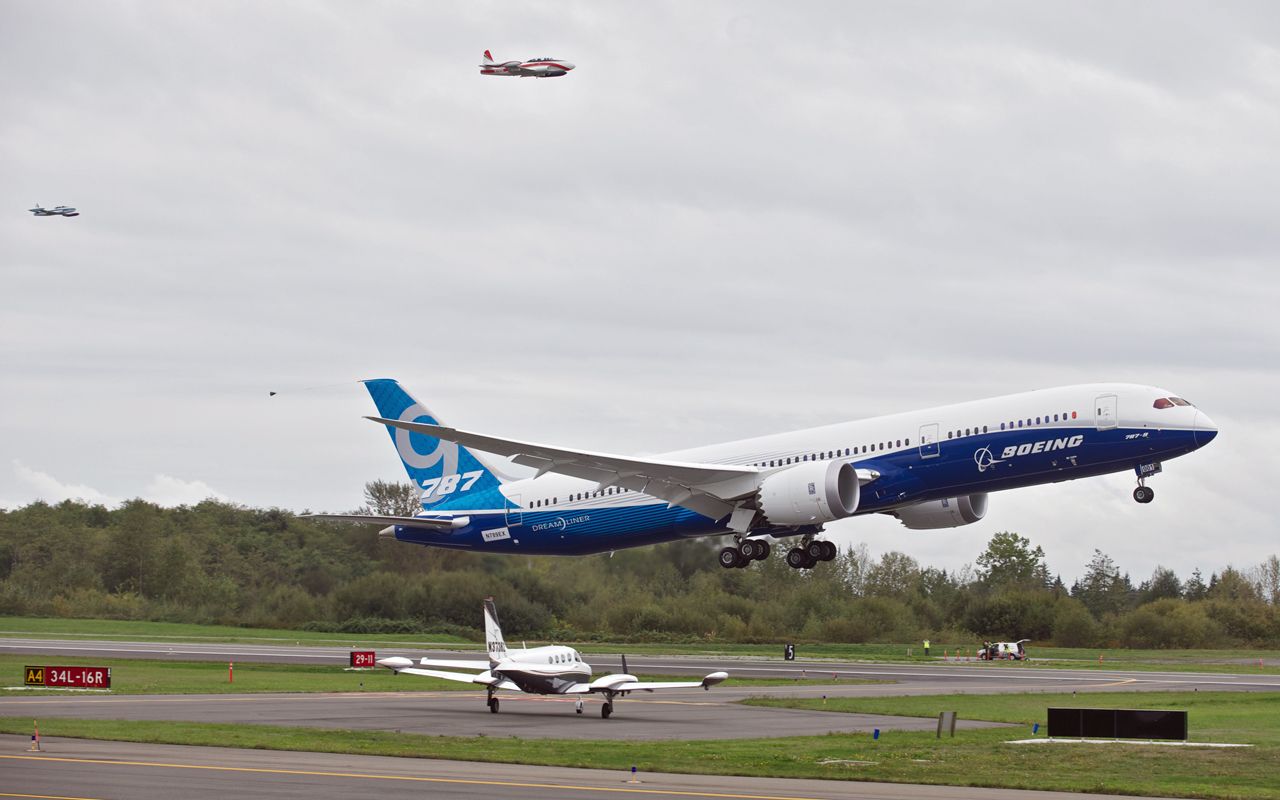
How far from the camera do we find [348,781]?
1023 inches

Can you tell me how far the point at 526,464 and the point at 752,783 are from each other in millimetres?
24256

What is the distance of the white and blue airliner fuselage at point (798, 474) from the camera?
4459 cm

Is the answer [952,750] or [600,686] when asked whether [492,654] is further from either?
[952,750]

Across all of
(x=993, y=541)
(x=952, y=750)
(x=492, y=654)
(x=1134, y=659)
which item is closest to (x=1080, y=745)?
(x=952, y=750)

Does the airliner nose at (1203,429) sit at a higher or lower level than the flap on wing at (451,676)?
higher

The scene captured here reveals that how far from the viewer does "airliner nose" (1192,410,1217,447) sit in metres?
43.9

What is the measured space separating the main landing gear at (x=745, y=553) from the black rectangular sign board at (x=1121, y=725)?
682 inches

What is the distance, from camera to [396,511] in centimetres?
9112

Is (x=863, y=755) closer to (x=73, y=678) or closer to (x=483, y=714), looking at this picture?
(x=483, y=714)

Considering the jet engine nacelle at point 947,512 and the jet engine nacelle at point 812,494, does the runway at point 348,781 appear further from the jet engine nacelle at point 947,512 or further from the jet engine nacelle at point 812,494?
the jet engine nacelle at point 947,512

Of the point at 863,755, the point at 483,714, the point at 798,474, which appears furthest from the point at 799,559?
the point at 863,755

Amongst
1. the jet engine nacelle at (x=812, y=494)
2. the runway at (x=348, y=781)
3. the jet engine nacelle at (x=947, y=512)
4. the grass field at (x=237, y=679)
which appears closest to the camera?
the runway at (x=348, y=781)

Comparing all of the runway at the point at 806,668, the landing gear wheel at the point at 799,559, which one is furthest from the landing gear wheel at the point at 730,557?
the runway at the point at 806,668

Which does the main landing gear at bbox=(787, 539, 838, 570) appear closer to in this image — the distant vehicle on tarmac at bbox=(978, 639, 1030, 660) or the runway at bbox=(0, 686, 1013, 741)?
the runway at bbox=(0, 686, 1013, 741)
